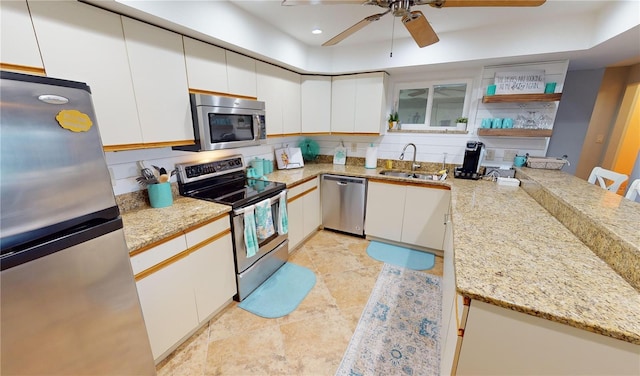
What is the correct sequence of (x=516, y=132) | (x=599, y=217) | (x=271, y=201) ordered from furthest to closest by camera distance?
1. (x=516, y=132)
2. (x=271, y=201)
3. (x=599, y=217)

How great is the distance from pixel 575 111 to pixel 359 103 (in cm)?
272

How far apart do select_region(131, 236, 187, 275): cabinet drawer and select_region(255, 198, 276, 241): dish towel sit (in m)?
0.63

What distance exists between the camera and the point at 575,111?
3.03 metres

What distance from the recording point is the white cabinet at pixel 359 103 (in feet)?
9.77

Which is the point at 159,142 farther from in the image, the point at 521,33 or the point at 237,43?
the point at 521,33

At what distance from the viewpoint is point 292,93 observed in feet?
9.78

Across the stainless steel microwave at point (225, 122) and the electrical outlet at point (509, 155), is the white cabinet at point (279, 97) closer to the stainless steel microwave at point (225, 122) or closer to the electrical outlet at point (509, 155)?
the stainless steel microwave at point (225, 122)

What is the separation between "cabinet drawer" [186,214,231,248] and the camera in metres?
1.57

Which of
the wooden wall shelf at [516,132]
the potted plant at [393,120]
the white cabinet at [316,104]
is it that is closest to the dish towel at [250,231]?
the white cabinet at [316,104]

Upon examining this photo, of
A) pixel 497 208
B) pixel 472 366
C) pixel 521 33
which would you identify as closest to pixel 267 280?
pixel 472 366

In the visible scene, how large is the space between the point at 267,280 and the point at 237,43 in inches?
84.2

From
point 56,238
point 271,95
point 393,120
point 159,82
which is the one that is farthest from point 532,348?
point 393,120

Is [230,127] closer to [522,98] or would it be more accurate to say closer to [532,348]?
[532,348]

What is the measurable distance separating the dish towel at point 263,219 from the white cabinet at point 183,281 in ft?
0.91
